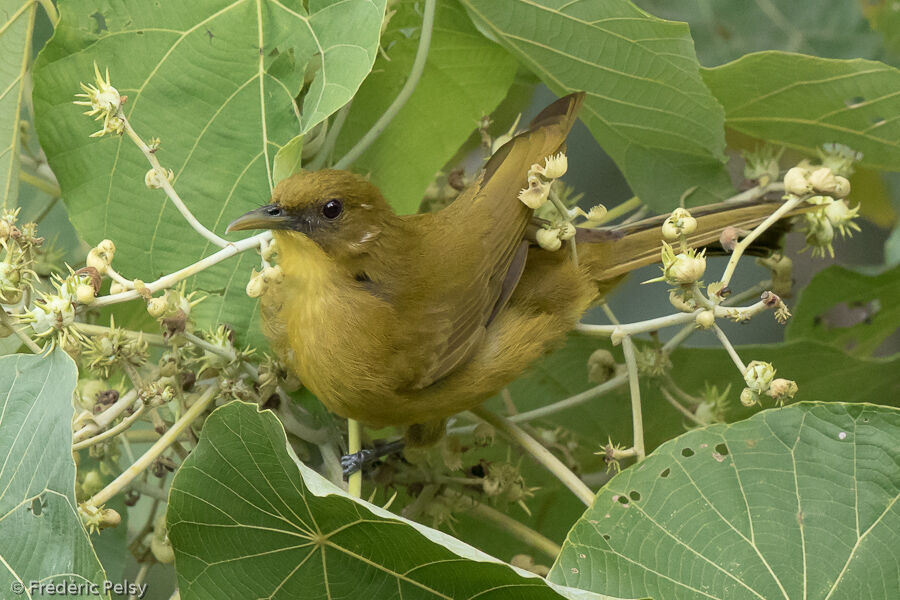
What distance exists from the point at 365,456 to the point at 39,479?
2.34ft

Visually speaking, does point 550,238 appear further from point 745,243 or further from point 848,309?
point 848,309

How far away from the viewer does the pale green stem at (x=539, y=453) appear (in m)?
1.94

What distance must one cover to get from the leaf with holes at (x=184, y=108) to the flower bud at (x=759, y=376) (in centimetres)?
101

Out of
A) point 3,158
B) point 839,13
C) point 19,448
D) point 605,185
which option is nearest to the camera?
point 19,448

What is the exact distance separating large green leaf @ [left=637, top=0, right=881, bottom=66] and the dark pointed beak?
1503 millimetres

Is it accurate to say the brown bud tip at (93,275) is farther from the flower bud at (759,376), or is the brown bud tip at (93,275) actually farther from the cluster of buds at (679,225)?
the flower bud at (759,376)

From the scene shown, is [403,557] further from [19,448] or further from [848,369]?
[848,369]

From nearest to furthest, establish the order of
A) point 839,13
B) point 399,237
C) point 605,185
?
point 399,237 → point 839,13 → point 605,185

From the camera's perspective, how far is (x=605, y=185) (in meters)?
3.15

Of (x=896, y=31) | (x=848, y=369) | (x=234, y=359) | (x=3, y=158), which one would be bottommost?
(x=848, y=369)

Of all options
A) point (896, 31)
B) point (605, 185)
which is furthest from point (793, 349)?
point (896, 31)

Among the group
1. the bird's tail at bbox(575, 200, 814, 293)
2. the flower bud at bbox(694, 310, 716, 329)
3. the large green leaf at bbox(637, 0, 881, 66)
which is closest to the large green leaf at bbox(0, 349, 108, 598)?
the flower bud at bbox(694, 310, 716, 329)

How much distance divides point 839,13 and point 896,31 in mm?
185

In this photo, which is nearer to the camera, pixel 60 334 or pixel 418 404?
pixel 60 334
